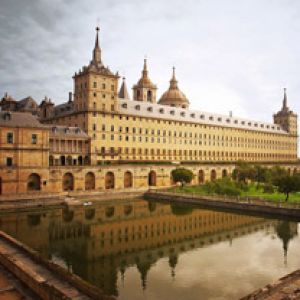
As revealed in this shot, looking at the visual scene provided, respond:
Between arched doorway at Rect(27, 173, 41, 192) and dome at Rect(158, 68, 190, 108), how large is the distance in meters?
59.1

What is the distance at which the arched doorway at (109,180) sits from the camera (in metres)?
61.1

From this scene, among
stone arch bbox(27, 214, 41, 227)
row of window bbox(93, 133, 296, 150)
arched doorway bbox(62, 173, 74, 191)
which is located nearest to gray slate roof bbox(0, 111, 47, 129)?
arched doorway bbox(62, 173, 74, 191)

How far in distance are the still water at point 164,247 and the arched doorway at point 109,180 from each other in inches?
586

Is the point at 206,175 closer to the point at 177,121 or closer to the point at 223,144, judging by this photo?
the point at 177,121

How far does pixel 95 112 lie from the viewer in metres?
65.8

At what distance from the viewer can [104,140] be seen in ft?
219

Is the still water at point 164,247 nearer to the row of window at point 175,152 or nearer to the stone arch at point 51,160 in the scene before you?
the stone arch at point 51,160

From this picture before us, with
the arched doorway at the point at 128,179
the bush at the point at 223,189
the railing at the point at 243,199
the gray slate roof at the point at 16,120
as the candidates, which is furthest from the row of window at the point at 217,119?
the bush at the point at 223,189

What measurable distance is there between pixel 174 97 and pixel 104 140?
142ft

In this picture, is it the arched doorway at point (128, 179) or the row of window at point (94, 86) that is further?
the row of window at point (94, 86)

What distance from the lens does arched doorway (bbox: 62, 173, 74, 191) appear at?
183 feet

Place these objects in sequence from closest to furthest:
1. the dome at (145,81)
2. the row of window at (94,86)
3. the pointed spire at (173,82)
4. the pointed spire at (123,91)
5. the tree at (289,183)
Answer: the tree at (289,183) < the row of window at (94,86) < the pointed spire at (123,91) < the dome at (145,81) < the pointed spire at (173,82)

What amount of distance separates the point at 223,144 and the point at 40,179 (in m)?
55.9

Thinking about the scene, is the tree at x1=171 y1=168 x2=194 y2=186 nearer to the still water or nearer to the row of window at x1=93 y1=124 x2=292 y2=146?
the still water
